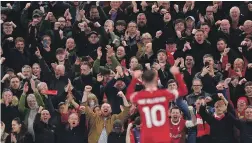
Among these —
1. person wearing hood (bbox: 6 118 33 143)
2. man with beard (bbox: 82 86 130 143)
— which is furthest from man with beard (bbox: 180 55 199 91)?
person wearing hood (bbox: 6 118 33 143)

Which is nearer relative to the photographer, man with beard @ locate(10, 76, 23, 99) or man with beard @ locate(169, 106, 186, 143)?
man with beard @ locate(169, 106, 186, 143)

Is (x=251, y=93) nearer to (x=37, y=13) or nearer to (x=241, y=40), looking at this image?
(x=241, y=40)

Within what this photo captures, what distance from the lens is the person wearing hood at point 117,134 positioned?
1520 cm

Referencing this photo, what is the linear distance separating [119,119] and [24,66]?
2574 millimetres

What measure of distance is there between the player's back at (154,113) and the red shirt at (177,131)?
2936 mm

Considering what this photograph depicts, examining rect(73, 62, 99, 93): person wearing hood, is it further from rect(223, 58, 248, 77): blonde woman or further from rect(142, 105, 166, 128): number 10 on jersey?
rect(142, 105, 166, 128): number 10 on jersey

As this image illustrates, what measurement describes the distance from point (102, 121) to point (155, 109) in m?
3.82

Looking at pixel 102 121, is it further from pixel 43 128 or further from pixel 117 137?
pixel 43 128

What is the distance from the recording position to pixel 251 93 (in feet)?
50.9

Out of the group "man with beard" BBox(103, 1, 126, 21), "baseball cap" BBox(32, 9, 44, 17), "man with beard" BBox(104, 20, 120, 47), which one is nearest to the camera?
"man with beard" BBox(104, 20, 120, 47)

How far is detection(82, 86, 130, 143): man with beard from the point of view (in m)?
15.4

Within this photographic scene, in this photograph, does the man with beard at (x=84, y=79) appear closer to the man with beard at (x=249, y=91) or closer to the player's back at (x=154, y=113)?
the man with beard at (x=249, y=91)

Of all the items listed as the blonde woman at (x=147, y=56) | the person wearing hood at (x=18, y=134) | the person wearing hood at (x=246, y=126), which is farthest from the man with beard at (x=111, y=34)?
the person wearing hood at (x=246, y=126)

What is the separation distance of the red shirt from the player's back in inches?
116
